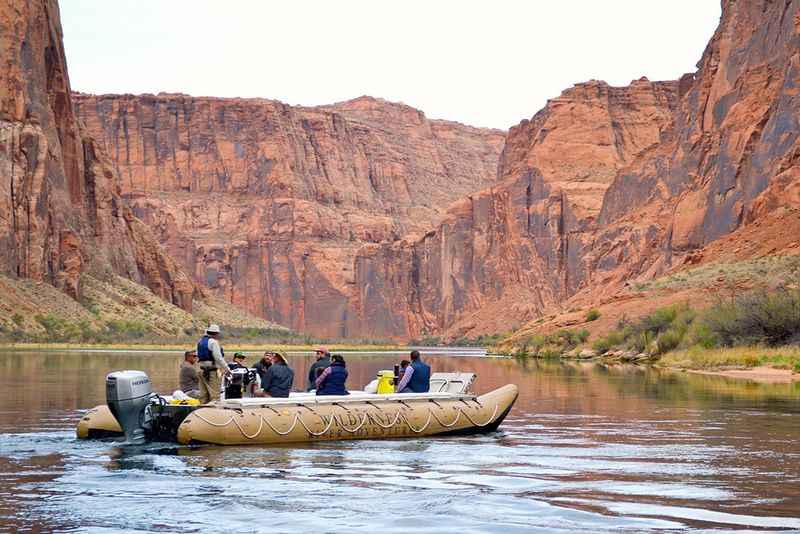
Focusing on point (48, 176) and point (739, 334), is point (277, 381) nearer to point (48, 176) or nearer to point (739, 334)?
point (739, 334)

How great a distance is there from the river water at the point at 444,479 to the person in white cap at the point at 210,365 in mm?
1362

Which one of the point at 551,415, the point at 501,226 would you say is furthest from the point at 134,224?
the point at 551,415

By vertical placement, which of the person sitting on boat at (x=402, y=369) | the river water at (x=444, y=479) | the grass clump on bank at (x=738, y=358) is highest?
the grass clump on bank at (x=738, y=358)

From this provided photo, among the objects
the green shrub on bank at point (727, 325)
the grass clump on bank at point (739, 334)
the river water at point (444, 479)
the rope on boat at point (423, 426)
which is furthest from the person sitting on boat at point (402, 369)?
the green shrub on bank at point (727, 325)

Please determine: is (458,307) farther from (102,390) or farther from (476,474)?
(476,474)

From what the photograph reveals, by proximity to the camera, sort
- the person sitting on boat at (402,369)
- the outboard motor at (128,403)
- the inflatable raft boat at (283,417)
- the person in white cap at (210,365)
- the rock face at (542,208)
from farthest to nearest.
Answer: the rock face at (542,208)
the person sitting on boat at (402,369)
the person in white cap at (210,365)
the outboard motor at (128,403)
the inflatable raft boat at (283,417)

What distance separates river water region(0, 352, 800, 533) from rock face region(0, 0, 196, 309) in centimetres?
7421

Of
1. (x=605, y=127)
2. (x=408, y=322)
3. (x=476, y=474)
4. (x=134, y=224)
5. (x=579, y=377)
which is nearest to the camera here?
(x=476, y=474)

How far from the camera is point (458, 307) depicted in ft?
554

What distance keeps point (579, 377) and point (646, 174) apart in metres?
68.4

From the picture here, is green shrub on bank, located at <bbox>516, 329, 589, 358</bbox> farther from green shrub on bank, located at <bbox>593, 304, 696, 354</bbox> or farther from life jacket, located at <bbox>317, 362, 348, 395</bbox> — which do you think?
life jacket, located at <bbox>317, 362, 348, 395</bbox>

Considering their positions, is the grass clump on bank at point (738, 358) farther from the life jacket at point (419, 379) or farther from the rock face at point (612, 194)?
the rock face at point (612, 194)

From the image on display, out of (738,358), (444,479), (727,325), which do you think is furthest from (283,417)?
(727,325)

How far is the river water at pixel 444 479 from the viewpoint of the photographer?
15.7 m
